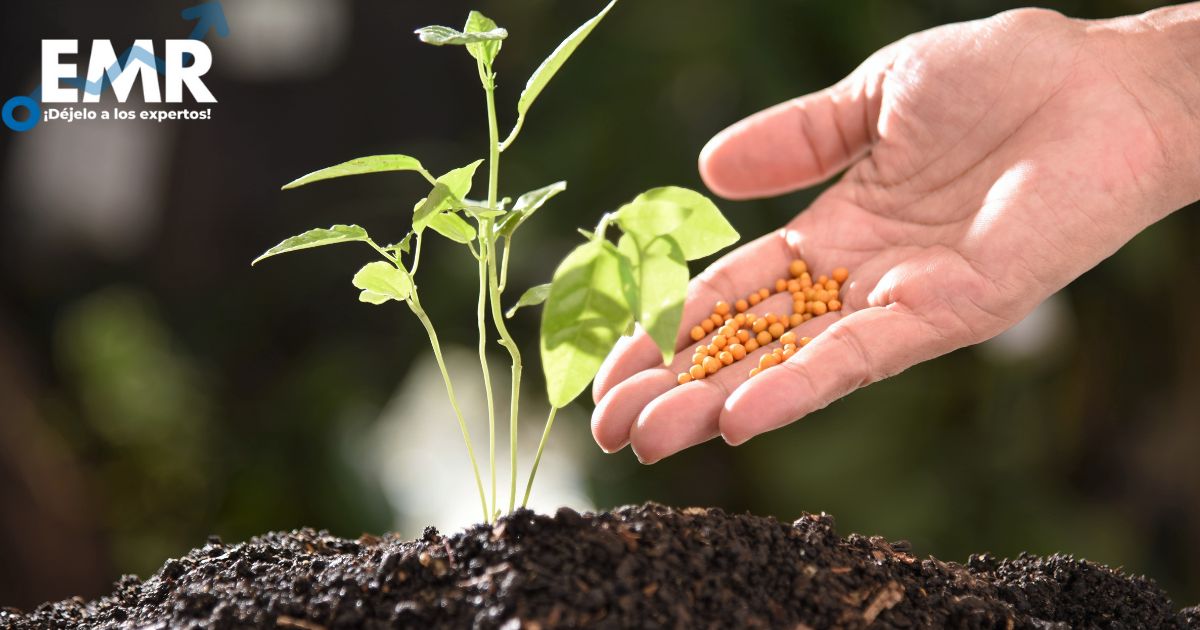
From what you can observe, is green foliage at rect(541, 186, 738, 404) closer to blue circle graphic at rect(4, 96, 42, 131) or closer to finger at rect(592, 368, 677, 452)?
finger at rect(592, 368, 677, 452)

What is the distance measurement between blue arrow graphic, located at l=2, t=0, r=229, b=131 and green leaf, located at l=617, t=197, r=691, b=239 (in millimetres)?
2151

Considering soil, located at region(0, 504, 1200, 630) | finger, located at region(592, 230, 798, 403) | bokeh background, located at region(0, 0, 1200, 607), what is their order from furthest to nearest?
bokeh background, located at region(0, 0, 1200, 607) < finger, located at region(592, 230, 798, 403) < soil, located at region(0, 504, 1200, 630)

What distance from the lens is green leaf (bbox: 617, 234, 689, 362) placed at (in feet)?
2.83

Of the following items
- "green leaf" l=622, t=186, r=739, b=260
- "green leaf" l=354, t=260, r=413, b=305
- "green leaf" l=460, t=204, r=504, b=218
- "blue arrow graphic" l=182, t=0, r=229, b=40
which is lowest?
"green leaf" l=622, t=186, r=739, b=260

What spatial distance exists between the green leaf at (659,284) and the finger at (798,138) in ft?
2.50

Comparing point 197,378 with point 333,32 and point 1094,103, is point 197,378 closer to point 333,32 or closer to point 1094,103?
point 333,32

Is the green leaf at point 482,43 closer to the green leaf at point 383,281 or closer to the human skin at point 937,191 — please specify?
the green leaf at point 383,281

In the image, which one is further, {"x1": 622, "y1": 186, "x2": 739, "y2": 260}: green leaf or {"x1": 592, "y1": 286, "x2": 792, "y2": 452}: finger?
{"x1": 592, "y1": 286, "x2": 792, "y2": 452}: finger

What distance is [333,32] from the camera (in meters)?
2.71

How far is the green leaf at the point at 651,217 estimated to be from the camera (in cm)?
91

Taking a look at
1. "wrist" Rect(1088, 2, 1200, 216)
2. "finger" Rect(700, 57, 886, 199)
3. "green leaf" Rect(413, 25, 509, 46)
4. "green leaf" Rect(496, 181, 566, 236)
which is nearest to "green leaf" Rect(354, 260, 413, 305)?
"green leaf" Rect(496, 181, 566, 236)

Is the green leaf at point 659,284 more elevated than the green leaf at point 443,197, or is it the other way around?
the green leaf at point 443,197

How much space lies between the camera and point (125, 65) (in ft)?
8.85

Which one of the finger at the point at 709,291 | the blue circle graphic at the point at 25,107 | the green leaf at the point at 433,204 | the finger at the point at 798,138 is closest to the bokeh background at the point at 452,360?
the blue circle graphic at the point at 25,107
